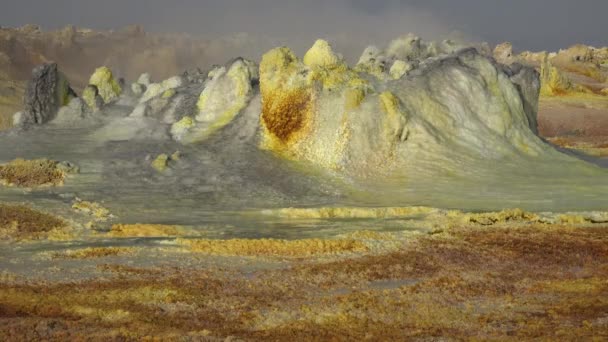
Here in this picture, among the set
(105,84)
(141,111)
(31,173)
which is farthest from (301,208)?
(105,84)

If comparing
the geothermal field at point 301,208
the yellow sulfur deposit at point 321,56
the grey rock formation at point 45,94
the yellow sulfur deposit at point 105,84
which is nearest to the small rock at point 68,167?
the geothermal field at point 301,208

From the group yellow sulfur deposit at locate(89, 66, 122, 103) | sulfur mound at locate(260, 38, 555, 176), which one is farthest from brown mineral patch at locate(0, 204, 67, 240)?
yellow sulfur deposit at locate(89, 66, 122, 103)

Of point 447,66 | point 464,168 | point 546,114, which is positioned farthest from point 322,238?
point 546,114

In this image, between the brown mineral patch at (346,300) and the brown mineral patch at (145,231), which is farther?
the brown mineral patch at (145,231)

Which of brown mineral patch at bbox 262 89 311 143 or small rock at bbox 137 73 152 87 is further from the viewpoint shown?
small rock at bbox 137 73 152 87

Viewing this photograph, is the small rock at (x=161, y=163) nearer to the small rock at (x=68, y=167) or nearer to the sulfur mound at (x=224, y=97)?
the small rock at (x=68, y=167)

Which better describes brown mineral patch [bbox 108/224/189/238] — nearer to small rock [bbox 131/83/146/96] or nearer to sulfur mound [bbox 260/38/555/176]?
sulfur mound [bbox 260/38/555/176]
